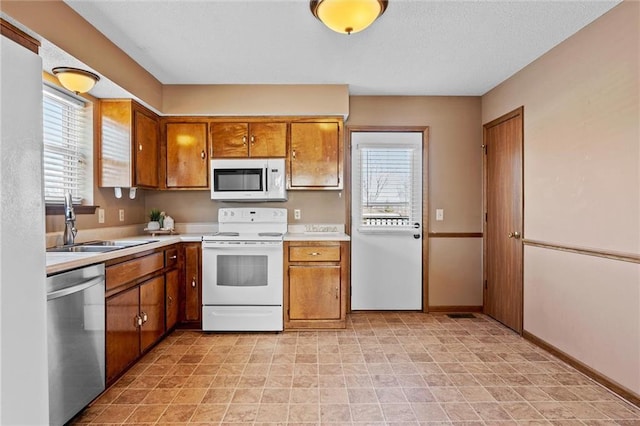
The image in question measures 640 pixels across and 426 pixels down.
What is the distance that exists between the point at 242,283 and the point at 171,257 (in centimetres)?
69

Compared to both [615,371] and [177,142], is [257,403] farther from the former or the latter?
[177,142]

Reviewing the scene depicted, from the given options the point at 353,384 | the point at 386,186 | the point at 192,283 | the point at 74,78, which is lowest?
the point at 353,384

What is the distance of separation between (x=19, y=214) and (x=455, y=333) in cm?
328

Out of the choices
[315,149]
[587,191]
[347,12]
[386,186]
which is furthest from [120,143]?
[587,191]

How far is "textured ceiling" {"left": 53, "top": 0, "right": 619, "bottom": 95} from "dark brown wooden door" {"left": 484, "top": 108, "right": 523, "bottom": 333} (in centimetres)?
58

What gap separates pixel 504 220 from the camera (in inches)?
132

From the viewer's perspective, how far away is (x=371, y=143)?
12.3 feet

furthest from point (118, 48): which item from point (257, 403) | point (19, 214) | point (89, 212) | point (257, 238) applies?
point (257, 403)

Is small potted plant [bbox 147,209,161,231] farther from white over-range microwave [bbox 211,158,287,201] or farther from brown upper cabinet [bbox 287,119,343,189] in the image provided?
brown upper cabinet [bbox 287,119,343,189]

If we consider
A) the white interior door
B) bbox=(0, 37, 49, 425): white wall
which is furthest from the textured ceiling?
bbox=(0, 37, 49, 425): white wall

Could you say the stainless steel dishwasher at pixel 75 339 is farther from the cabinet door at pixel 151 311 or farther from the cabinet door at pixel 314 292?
the cabinet door at pixel 314 292

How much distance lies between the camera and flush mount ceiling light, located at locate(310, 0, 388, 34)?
70.8 inches

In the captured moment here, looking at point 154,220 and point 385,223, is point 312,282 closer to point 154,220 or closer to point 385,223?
point 385,223

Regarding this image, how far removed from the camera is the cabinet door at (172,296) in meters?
2.94
